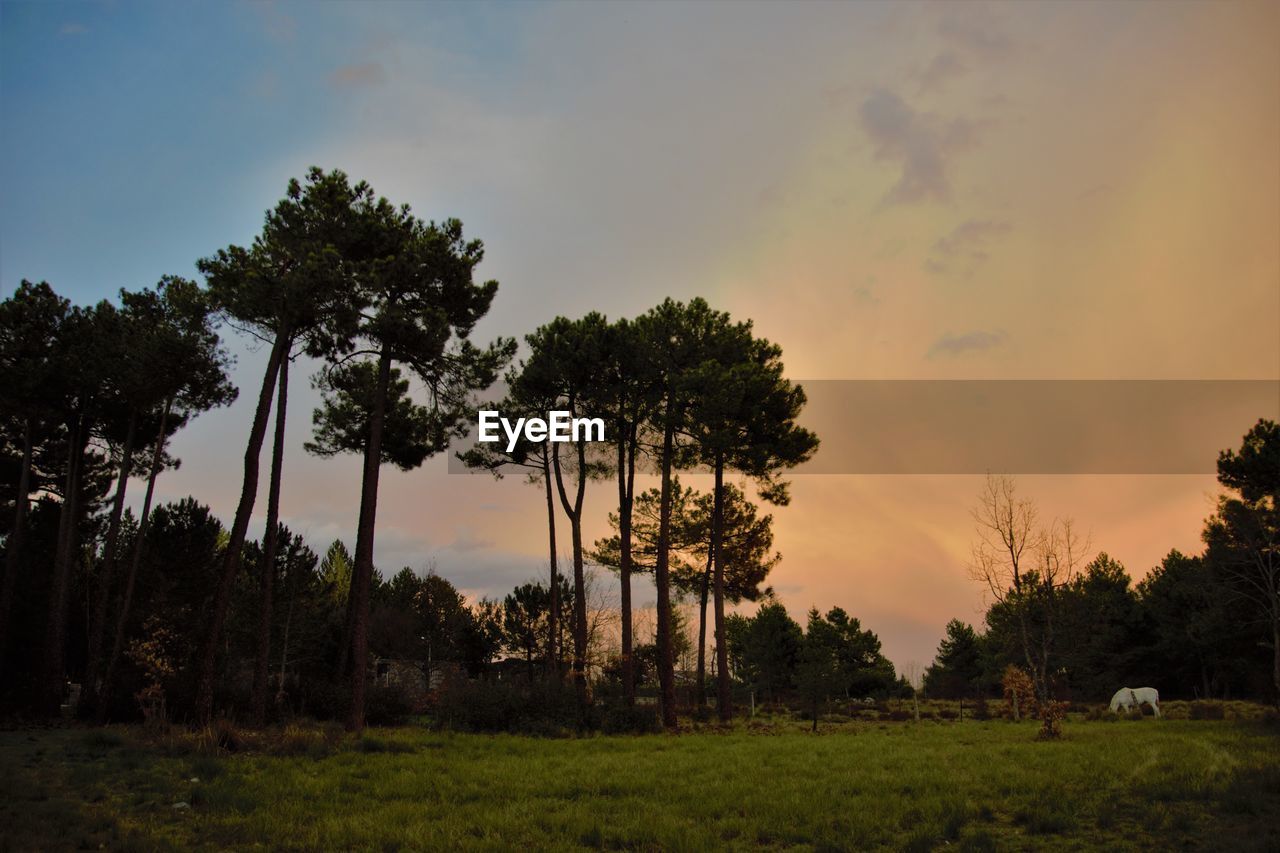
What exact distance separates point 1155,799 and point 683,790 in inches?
266

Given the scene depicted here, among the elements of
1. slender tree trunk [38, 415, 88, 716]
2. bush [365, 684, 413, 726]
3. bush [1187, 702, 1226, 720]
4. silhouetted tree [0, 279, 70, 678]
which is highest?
silhouetted tree [0, 279, 70, 678]

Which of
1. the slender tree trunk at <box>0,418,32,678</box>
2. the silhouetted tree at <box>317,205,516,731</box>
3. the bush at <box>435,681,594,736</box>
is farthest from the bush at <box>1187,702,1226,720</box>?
the slender tree trunk at <box>0,418,32,678</box>

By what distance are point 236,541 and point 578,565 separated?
40.9ft

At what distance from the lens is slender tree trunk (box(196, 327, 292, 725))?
18.3m

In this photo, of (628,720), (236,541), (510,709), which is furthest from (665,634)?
(236,541)

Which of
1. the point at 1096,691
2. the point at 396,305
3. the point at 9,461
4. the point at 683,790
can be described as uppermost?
the point at 396,305

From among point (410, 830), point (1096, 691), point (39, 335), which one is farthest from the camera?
point (1096, 691)

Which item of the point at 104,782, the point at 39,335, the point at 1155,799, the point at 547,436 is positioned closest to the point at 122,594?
the point at 39,335

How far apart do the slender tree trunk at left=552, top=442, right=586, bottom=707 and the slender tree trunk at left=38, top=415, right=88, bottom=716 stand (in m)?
17.5

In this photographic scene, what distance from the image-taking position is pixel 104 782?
1209 cm

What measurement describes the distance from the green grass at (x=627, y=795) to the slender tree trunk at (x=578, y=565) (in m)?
9.87

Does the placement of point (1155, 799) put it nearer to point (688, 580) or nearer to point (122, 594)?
point (688, 580)

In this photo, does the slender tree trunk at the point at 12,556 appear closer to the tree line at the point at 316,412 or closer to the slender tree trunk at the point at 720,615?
the tree line at the point at 316,412

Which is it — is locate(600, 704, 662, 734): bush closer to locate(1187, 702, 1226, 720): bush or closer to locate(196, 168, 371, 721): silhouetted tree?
locate(196, 168, 371, 721): silhouetted tree
